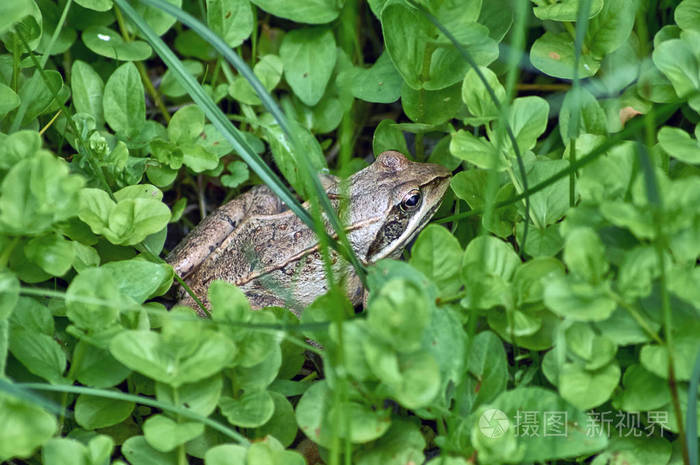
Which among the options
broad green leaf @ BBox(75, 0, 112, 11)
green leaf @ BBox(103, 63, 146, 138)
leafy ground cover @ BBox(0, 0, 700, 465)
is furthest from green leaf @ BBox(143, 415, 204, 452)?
broad green leaf @ BBox(75, 0, 112, 11)

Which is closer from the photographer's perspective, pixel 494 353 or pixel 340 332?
pixel 340 332

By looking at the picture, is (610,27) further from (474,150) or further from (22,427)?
(22,427)

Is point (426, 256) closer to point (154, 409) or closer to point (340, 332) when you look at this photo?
point (340, 332)

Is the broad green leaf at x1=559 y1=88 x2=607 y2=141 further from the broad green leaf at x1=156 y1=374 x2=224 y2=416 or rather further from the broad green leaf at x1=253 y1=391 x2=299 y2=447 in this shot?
the broad green leaf at x1=156 y1=374 x2=224 y2=416

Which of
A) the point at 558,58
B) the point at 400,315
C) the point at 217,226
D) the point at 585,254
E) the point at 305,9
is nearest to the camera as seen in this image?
the point at 400,315

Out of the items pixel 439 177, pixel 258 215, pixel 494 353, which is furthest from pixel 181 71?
pixel 494 353

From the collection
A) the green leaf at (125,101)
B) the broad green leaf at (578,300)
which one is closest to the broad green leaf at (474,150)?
the broad green leaf at (578,300)

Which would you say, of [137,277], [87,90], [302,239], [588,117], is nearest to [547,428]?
[588,117]

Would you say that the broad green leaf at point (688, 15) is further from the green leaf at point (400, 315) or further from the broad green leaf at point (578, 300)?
the green leaf at point (400, 315)
